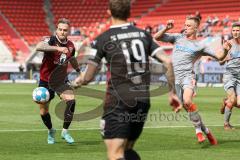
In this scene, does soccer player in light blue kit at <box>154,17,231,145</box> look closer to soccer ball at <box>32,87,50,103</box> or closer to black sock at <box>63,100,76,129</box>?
black sock at <box>63,100,76,129</box>

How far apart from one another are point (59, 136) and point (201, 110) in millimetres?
8663

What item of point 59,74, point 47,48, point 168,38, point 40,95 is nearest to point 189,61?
point 168,38

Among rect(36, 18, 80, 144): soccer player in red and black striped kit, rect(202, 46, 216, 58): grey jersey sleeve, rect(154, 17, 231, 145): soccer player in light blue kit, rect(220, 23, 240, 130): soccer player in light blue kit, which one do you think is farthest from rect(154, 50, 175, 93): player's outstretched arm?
rect(220, 23, 240, 130): soccer player in light blue kit

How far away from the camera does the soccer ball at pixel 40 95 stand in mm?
12670

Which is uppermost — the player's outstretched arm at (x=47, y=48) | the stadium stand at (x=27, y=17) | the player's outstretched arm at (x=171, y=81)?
the player's outstretched arm at (x=171, y=81)

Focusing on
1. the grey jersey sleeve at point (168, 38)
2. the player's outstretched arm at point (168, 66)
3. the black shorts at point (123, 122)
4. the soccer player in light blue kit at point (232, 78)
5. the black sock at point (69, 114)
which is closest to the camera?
the black shorts at point (123, 122)

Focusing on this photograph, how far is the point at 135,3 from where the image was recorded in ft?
190

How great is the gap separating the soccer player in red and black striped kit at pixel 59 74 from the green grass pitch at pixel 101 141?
402 millimetres

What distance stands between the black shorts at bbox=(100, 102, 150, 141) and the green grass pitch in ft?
10.8

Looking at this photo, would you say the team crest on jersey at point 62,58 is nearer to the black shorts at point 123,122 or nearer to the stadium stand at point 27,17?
the black shorts at point 123,122

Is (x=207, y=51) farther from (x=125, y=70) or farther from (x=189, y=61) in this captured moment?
(x=125, y=70)

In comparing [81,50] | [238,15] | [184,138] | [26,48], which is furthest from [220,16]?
[184,138]

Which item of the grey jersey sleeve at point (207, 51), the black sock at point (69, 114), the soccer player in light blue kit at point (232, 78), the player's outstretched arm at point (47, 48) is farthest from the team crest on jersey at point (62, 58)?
the soccer player in light blue kit at point (232, 78)

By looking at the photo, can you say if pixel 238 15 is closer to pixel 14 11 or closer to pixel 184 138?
pixel 14 11
